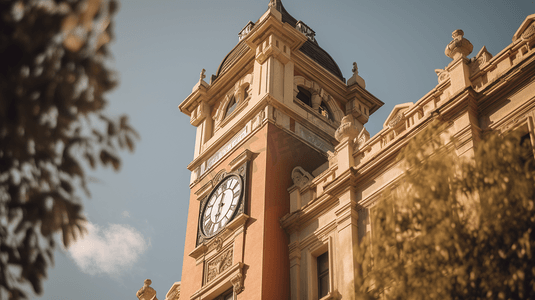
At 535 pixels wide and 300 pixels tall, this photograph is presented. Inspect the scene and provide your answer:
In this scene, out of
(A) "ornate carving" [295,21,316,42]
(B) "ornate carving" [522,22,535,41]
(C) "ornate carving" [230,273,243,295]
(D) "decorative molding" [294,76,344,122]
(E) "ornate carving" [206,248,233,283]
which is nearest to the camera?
(B) "ornate carving" [522,22,535,41]

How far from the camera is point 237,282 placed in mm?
19062

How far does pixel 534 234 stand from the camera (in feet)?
34.3

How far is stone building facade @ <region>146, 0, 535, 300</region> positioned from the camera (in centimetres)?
1594

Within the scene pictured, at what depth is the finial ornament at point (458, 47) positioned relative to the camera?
56.2 feet

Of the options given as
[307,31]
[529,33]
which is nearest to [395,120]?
[529,33]

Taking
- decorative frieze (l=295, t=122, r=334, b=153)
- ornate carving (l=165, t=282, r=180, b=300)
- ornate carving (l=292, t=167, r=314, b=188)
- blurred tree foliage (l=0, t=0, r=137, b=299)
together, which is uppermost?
decorative frieze (l=295, t=122, r=334, b=153)

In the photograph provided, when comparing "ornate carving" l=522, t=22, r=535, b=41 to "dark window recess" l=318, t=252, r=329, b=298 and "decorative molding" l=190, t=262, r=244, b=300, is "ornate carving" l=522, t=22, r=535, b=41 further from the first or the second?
"decorative molding" l=190, t=262, r=244, b=300

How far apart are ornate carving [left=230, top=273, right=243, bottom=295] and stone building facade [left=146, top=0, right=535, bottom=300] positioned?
0.03m

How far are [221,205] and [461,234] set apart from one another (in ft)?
41.2

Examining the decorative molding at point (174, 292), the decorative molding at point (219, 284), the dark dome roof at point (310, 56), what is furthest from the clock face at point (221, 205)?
the dark dome roof at point (310, 56)

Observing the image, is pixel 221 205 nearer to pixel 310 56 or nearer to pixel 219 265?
pixel 219 265

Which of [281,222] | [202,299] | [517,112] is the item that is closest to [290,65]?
[281,222]

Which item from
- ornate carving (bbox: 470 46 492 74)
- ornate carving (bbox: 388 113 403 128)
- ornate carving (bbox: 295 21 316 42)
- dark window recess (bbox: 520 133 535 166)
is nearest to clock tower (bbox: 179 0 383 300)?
ornate carving (bbox: 295 21 316 42)

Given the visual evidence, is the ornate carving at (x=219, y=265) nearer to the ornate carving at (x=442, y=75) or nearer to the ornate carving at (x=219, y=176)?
the ornate carving at (x=219, y=176)
